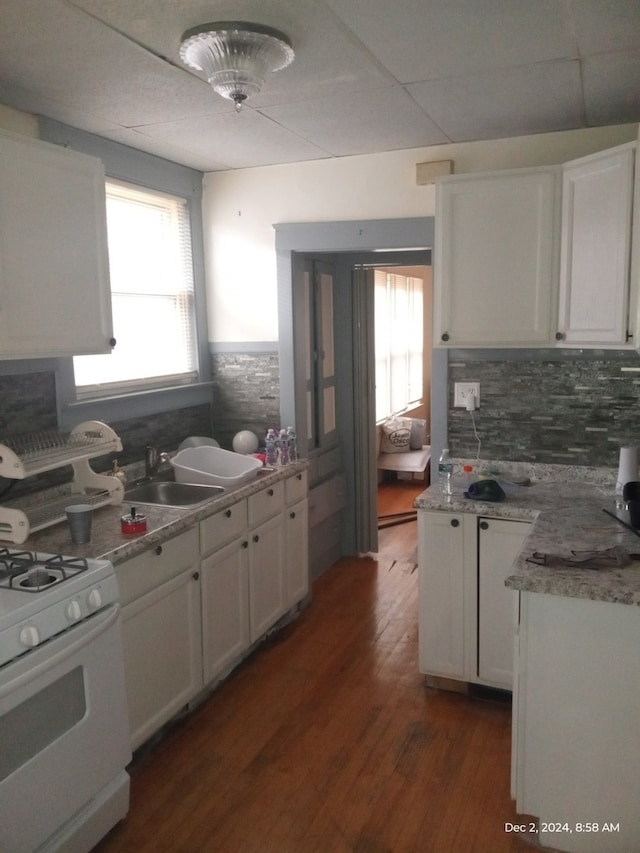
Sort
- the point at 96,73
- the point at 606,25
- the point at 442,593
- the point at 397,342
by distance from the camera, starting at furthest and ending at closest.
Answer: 1. the point at 397,342
2. the point at 442,593
3. the point at 96,73
4. the point at 606,25

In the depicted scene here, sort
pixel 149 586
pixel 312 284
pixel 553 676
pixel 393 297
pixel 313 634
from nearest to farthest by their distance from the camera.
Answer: pixel 553 676
pixel 149 586
pixel 313 634
pixel 312 284
pixel 393 297

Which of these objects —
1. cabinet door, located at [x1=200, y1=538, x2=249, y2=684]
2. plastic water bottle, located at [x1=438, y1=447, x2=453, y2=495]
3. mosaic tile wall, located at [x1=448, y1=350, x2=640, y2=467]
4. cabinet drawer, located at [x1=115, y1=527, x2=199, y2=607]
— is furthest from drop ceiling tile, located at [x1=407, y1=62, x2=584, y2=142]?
cabinet door, located at [x1=200, y1=538, x2=249, y2=684]

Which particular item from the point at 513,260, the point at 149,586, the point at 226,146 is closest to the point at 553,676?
the point at 149,586

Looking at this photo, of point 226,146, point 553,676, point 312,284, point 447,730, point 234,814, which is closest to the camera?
point 553,676

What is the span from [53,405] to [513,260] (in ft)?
6.61

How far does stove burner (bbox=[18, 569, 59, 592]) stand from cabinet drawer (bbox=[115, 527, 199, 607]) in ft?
1.08

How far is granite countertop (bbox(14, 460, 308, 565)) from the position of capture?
2.34 m

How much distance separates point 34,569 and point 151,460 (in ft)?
4.26

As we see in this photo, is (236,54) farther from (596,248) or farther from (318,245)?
(318,245)

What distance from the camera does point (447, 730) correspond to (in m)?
2.74

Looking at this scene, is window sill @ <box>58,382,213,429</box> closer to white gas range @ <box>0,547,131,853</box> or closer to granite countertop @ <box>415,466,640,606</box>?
white gas range @ <box>0,547,131,853</box>

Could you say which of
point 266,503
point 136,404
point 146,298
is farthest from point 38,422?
point 266,503

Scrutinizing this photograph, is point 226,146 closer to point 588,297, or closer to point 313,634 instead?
point 588,297

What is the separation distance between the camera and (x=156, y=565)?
2.54 meters
